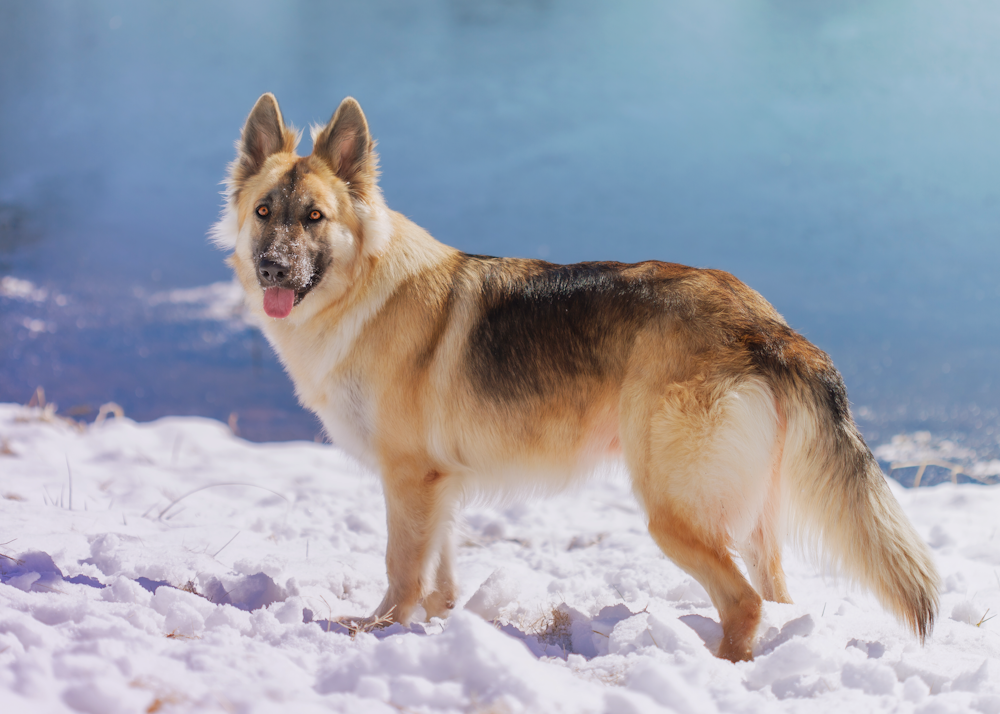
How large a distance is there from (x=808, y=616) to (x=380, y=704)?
186 cm

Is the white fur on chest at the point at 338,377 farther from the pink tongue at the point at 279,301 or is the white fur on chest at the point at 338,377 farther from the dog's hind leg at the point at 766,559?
the dog's hind leg at the point at 766,559


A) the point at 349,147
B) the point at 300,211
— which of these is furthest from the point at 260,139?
the point at 300,211

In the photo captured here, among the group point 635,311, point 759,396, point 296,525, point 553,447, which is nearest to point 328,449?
point 296,525

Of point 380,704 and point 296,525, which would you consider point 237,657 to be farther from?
point 296,525

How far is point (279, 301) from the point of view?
10.3 feet

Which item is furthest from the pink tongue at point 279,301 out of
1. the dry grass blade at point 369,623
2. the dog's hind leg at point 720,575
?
the dog's hind leg at point 720,575

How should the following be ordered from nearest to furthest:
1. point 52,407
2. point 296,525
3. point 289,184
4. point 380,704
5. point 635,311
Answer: point 380,704 < point 635,311 < point 289,184 < point 296,525 < point 52,407

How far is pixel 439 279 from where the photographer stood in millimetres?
3311

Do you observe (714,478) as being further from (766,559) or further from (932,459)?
(932,459)

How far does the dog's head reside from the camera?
3105 mm

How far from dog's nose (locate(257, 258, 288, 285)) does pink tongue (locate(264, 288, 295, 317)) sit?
100 millimetres

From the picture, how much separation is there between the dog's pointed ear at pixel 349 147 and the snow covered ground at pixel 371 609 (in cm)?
159

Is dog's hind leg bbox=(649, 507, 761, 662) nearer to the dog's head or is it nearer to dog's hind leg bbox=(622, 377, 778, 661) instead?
dog's hind leg bbox=(622, 377, 778, 661)

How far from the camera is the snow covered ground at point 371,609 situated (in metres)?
1.77
